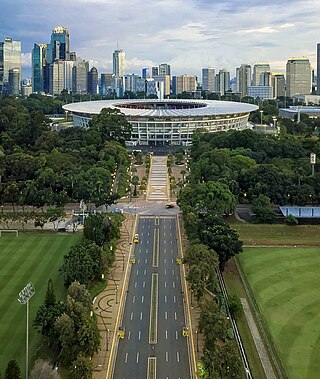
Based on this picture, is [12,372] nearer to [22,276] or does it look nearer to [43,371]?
[43,371]

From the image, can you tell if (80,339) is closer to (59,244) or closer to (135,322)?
(135,322)

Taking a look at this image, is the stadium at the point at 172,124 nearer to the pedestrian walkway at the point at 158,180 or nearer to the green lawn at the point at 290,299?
the pedestrian walkway at the point at 158,180

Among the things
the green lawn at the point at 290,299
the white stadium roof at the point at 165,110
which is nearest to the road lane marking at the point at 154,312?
the green lawn at the point at 290,299

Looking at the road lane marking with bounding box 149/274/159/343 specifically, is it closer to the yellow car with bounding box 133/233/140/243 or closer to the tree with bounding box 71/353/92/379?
the tree with bounding box 71/353/92/379

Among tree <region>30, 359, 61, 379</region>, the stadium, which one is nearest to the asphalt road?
tree <region>30, 359, 61, 379</region>

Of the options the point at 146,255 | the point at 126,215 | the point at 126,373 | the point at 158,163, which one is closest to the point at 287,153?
the point at 158,163
